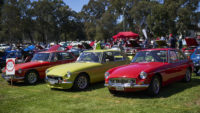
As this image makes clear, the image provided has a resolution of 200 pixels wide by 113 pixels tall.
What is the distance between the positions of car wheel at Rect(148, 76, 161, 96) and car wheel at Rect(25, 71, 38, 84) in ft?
19.0

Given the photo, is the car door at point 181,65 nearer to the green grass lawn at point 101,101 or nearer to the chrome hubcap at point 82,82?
the green grass lawn at point 101,101

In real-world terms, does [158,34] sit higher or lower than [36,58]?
higher

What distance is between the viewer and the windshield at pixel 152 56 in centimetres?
778

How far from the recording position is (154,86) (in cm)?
687

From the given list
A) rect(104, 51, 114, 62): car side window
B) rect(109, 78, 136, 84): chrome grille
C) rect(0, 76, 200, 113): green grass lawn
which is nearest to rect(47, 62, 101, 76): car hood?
rect(104, 51, 114, 62): car side window

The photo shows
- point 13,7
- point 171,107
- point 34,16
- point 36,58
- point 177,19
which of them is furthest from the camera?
point 34,16

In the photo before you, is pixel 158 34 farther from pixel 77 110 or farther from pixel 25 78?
pixel 77 110

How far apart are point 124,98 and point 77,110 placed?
1701 mm

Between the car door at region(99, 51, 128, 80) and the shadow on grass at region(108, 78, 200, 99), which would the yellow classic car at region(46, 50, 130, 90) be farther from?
the shadow on grass at region(108, 78, 200, 99)

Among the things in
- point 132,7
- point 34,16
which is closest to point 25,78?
point 132,7

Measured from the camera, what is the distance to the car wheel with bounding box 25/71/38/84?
10116 millimetres

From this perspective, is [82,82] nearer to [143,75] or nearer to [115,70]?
[115,70]

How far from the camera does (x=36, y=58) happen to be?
11211 mm

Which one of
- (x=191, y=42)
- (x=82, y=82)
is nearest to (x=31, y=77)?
(x=82, y=82)
